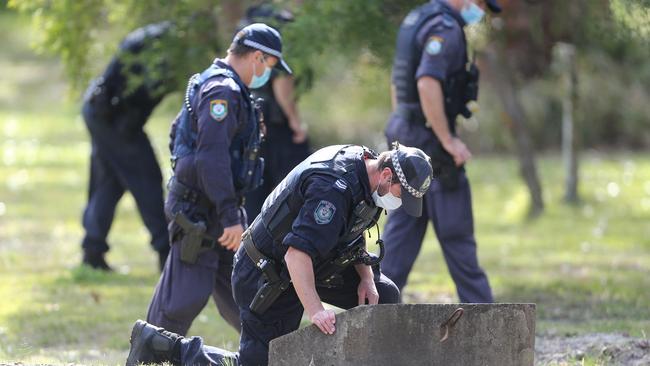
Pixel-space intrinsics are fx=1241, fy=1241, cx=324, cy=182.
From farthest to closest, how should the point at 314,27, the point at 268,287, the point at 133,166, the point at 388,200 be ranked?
the point at 133,166, the point at 314,27, the point at 268,287, the point at 388,200

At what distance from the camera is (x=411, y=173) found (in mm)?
5434

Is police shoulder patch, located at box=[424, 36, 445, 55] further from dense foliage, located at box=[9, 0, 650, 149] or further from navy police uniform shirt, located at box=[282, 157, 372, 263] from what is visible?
navy police uniform shirt, located at box=[282, 157, 372, 263]

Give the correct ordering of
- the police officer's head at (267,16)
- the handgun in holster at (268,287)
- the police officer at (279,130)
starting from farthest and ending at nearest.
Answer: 1. the police officer at (279,130)
2. the police officer's head at (267,16)
3. the handgun in holster at (268,287)

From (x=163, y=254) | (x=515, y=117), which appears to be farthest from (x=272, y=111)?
(x=515, y=117)

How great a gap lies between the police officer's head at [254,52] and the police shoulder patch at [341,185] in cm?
148

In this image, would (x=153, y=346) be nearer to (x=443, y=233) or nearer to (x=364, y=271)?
(x=364, y=271)

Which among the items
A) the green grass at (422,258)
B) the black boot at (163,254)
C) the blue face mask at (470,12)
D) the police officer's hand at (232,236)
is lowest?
the green grass at (422,258)

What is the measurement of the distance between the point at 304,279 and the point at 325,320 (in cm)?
20

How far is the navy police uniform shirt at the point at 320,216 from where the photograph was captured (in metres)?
5.37

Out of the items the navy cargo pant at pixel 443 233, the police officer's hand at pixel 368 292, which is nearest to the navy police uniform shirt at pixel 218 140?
the police officer's hand at pixel 368 292

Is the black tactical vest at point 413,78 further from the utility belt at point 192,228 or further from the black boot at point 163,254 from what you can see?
the black boot at point 163,254

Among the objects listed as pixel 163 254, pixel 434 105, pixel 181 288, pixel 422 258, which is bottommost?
pixel 422 258

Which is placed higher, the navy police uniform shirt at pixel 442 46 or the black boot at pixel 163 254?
the navy police uniform shirt at pixel 442 46

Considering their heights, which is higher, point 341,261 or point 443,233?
point 341,261
